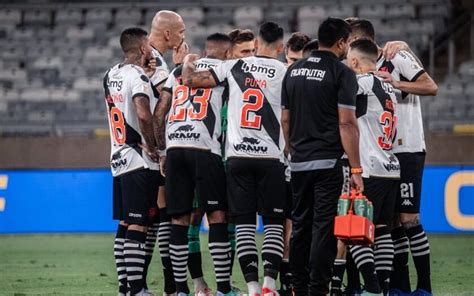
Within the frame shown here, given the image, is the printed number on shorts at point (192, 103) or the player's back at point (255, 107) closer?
the player's back at point (255, 107)

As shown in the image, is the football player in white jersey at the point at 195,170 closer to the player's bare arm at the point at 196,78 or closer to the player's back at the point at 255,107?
the player's bare arm at the point at 196,78

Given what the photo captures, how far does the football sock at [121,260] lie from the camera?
1051cm

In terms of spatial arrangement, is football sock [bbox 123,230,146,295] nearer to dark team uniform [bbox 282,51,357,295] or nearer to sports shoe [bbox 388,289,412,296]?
dark team uniform [bbox 282,51,357,295]

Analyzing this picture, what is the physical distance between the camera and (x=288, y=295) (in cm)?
1074

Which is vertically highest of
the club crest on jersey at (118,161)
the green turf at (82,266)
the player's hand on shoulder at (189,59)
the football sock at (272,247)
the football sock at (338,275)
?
the player's hand on shoulder at (189,59)

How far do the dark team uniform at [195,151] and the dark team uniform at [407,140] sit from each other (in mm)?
1716

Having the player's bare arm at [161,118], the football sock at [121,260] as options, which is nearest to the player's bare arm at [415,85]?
the player's bare arm at [161,118]

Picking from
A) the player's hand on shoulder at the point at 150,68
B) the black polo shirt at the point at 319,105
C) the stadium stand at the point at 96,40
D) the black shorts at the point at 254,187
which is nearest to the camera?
the black polo shirt at the point at 319,105

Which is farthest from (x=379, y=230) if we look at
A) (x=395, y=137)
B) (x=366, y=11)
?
(x=366, y=11)

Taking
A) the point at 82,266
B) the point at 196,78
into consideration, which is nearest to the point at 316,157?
the point at 196,78

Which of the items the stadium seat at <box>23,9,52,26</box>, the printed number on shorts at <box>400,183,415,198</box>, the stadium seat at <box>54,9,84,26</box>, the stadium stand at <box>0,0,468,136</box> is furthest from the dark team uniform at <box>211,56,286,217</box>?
the stadium seat at <box>23,9,52,26</box>

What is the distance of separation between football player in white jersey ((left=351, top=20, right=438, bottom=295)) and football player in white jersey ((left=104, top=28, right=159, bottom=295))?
2150mm

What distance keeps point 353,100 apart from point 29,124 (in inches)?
570

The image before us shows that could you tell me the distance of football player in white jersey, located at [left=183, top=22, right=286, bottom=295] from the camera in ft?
32.9
